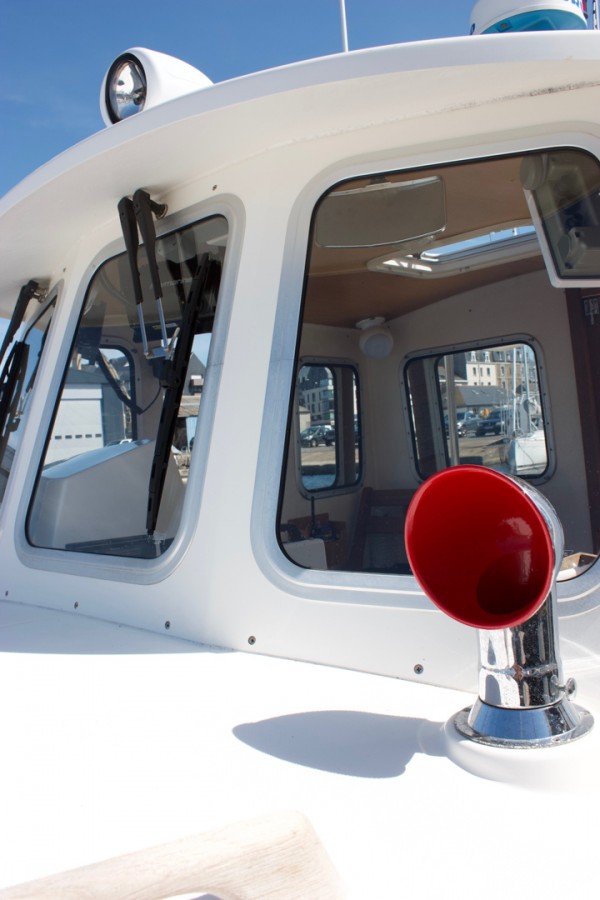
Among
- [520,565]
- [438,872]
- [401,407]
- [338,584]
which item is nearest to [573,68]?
[520,565]

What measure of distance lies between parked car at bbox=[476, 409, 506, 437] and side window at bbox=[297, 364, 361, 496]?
2.68 ft

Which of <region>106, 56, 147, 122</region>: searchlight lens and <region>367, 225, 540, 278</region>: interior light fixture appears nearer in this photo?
<region>106, 56, 147, 122</region>: searchlight lens

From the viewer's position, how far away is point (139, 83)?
2178 mm

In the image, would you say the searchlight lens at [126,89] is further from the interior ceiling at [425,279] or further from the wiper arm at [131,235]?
the interior ceiling at [425,279]

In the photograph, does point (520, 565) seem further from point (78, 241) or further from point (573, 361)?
point (573, 361)

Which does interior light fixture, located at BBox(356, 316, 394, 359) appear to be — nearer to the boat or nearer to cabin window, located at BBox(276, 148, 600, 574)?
cabin window, located at BBox(276, 148, 600, 574)

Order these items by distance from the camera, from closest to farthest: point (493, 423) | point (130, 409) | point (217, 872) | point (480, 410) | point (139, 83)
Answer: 1. point (217, 872)
2. point (139, 83)
3. point (130, 409)
4. point (493, 423)
5. point (480, 410)

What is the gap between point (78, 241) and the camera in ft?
8.84

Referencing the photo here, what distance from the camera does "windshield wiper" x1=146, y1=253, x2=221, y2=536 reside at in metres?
2.17

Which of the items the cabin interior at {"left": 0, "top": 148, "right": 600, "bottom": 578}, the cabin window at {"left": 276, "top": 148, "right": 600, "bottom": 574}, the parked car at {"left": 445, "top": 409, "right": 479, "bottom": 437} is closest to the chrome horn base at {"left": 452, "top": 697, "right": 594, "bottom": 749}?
the cabin interior at {"left": 0, "top": 148, "right": 600, "bottom": 578}

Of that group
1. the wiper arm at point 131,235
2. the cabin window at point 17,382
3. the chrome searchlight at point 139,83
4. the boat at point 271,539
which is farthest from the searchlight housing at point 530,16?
the cabin window at point 17,382

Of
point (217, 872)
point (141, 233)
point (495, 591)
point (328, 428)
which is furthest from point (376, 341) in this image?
point (217, 872)

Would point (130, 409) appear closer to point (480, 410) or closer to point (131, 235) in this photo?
point (131, 235)

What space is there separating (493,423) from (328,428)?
36.1 inches
